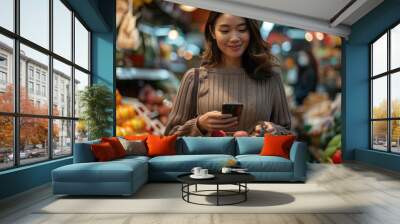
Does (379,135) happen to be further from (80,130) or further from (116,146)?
(80,130)

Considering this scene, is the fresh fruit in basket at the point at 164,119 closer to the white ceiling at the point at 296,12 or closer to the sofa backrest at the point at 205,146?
the sofa backrest at the point at 205,146

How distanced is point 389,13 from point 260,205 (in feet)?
18.1

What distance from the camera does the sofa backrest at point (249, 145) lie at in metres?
6.67

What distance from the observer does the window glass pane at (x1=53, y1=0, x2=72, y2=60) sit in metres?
6.55

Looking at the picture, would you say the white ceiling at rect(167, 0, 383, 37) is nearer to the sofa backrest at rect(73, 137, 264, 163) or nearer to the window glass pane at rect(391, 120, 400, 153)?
the window glass pane at rect(391, 120, 400, 153)

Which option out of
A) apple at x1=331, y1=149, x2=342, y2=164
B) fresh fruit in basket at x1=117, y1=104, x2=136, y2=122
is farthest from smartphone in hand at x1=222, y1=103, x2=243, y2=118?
apple at x1=331, y1=149, x2=342, y2=164

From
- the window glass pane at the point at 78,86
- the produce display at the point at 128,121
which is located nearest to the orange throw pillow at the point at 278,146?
the produce display at the point at 128,121

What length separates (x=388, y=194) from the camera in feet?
16.5

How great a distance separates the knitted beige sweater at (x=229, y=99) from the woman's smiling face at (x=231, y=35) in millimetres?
410

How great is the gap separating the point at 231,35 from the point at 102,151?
4020mm

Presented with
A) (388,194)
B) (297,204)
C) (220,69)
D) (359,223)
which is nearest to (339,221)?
(359,223)

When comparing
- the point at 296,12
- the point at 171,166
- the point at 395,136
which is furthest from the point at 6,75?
the point at 395,136

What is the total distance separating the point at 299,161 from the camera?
5930 mm

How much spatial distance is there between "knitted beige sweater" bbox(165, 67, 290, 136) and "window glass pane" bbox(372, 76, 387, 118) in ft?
6.94
